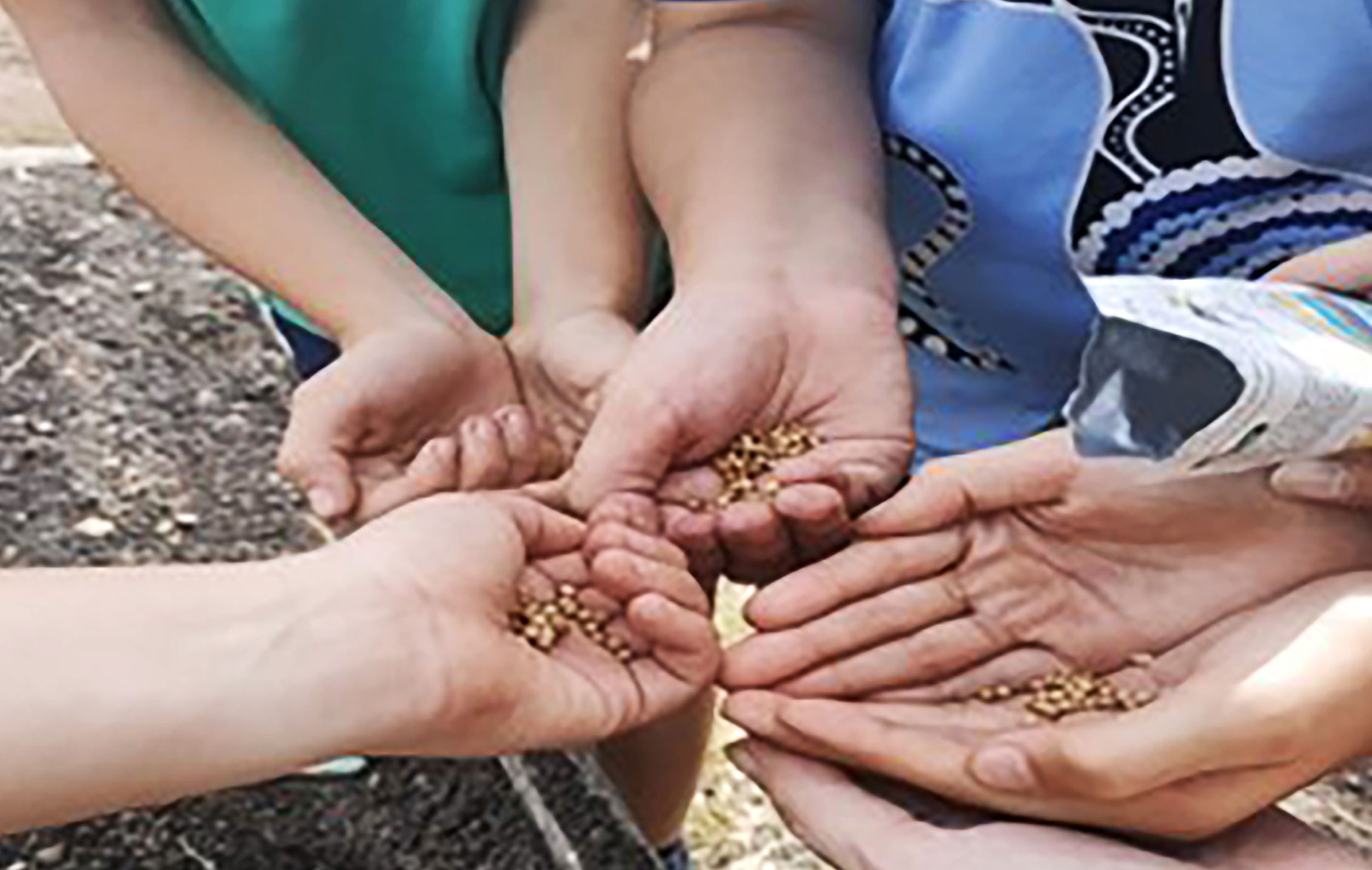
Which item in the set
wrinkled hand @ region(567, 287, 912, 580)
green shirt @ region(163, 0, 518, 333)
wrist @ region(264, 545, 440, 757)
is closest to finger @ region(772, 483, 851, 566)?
Result: wrinkled hand @ region(567, 287, 912, 580)

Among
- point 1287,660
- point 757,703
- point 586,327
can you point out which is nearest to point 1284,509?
point 1287,660

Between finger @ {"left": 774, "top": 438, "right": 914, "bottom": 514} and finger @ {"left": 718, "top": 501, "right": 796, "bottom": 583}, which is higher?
finger @ {"left": 774, "top": 438, "right": 914, "bottom": 514}

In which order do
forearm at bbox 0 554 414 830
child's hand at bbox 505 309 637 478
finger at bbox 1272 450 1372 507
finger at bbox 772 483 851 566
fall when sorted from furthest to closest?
child's hand at bbox 505 309 637 478 → finger at bbox 772 483 851 566 → finger at bbox 1272 450 1372 507 → forearm at bbox 0 554 414 830

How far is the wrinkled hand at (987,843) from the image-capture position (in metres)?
1.04

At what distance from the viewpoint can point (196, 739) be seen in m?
0.98

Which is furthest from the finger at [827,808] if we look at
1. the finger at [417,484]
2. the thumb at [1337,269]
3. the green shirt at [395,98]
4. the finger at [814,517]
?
the green shirt at [395,98]

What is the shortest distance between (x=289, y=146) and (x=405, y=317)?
6.9 inches

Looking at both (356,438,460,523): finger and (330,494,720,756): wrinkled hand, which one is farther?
(356,438,460,523): finger

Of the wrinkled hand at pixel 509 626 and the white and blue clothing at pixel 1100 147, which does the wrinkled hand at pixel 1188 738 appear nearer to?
the wrinkled hand at pixel 509 626

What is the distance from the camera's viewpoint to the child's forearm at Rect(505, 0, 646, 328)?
1.35m

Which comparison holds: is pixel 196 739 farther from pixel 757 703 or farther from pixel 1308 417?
pixel 1308 417

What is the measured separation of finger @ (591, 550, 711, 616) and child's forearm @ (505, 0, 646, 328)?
0.24 metres

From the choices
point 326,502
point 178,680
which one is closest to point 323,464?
point 326,502

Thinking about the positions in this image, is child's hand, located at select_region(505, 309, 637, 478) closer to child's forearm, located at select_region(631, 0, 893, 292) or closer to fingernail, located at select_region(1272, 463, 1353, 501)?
child's forearm, located at select_region(631, 0, 893, 292)
